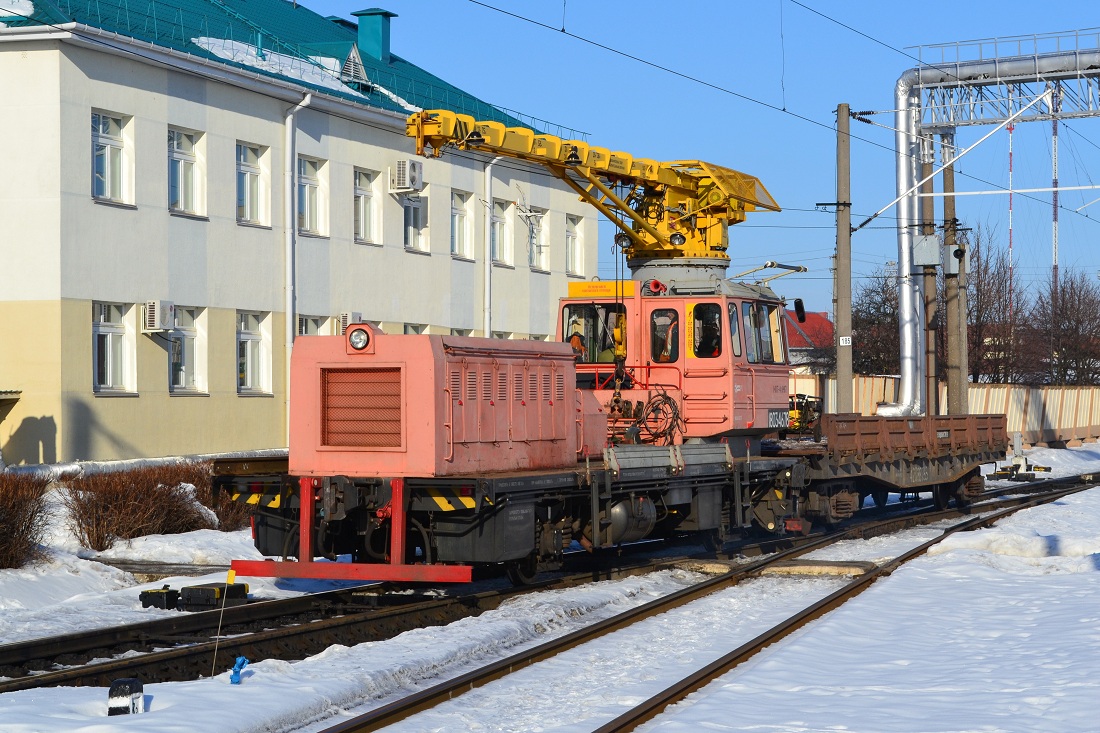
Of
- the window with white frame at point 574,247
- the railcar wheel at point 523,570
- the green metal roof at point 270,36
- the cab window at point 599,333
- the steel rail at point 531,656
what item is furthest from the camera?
the window with white frame at point 574,247

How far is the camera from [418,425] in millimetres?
11922

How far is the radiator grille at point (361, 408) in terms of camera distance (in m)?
12.1

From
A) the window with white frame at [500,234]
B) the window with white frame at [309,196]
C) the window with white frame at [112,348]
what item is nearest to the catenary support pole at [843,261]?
the window with white frame at [309,196]

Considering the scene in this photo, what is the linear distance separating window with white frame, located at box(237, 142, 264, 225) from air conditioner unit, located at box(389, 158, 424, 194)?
13.5 feet

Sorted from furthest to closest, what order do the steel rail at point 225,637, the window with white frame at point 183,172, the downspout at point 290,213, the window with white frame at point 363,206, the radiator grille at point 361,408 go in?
the window with white frame at point 363,206, the downspout at point 290,213, the window with white frame at point 183,172, the radiator grille at point 361,408, the steel rail at point 225,637

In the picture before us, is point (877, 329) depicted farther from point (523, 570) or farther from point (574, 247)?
point (523, 570)

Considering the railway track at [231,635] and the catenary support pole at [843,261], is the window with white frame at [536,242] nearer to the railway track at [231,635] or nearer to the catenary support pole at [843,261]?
the catenary support pole at [843,261]

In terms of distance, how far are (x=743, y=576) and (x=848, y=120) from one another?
495 inches

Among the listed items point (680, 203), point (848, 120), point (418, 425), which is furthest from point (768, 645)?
point (848, 120)

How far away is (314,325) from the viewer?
29391 mm

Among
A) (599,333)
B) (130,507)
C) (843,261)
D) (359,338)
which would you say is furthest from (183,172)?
(359,338)

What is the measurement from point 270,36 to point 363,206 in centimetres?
421

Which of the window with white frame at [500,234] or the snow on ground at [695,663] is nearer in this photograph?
the snow on ground at [695,663]

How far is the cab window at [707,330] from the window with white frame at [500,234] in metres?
19.6
